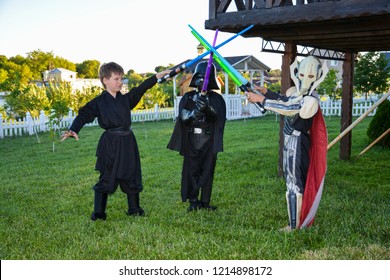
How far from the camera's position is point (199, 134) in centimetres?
547

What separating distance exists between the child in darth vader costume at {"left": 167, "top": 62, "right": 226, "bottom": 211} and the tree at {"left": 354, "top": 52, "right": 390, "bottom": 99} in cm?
1586

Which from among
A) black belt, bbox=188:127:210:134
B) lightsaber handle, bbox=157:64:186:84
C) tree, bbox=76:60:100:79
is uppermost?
tree, bbox=76:60:100:79

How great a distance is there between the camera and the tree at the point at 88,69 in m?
52.4

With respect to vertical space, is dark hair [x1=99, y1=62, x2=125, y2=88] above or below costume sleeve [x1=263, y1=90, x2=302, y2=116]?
above

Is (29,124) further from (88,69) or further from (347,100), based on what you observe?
(88,69)

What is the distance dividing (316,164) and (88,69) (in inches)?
2112

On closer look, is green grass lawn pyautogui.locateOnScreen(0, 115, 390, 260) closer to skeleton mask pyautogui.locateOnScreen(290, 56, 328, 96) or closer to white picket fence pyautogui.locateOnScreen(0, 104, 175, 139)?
skeleton mask pyautogui.locateOnScreen(290, 56, 328, 96)

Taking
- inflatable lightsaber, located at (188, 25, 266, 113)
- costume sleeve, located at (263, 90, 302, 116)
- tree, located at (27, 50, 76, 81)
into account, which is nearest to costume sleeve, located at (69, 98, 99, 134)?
inflatable lightsaber, located at (188, 25, 266, 113)

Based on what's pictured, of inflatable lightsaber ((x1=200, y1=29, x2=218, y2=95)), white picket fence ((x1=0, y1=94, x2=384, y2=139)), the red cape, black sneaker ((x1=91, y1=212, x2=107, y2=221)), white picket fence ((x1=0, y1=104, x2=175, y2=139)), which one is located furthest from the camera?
white picket fence ((x1=0, y1=94, x2=384, y2=139))

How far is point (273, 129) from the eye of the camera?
51.1 ft

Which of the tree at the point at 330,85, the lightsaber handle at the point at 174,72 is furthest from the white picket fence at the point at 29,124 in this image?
the lightsaber handle at the point at 174,72

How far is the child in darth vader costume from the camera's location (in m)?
5.37

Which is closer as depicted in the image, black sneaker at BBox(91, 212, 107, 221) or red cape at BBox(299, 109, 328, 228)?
red cape at BBox(299, 109, 328, 228)

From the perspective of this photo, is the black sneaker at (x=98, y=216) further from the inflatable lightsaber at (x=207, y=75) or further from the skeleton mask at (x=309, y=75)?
the skeleton mask at (x=309, y=75)
